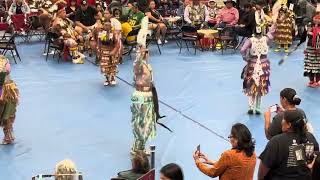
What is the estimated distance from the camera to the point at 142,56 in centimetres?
670

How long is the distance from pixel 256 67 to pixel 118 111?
2.29m

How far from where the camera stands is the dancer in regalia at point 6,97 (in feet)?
24.1

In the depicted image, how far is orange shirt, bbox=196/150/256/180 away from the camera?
441cm

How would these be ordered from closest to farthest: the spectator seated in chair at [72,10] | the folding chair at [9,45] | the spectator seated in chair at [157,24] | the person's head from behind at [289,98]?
the person's head from behind at [289,98] → the folding chair at [9,45] → the spectator seated in chair at [157,24] → the spectator seated in chair at [72,10]

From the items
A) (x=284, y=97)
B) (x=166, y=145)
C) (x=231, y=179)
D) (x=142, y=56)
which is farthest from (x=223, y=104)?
(x=231, y=179)

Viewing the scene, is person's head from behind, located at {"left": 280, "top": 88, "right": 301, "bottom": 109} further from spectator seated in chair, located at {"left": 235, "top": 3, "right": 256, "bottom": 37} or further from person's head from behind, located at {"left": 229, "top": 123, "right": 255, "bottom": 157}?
spectator seated in chair, located at {"left": 235, "top": 3, "right": 256, "bottom": 37}

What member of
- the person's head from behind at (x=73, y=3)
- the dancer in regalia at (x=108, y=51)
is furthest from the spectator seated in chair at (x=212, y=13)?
the dancer in regalia at (x=108, y=51)

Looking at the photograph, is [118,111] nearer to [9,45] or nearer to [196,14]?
[9,45]

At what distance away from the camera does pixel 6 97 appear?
24.4ft

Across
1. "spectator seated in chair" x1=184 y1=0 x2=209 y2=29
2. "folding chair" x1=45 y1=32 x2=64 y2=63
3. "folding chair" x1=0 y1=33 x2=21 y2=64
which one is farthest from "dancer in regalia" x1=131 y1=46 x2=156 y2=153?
"spectator seated in chair" x1=184 y1=0 x2=209 y2=29

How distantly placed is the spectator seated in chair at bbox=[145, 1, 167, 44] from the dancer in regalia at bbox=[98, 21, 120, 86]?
3462 millimetres

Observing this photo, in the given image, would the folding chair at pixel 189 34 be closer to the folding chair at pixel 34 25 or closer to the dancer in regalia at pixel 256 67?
the folding chair at pixel 34 25

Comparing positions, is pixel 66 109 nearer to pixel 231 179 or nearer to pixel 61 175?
pixel 61 175

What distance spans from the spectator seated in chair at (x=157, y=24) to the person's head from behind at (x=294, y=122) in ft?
31.9
